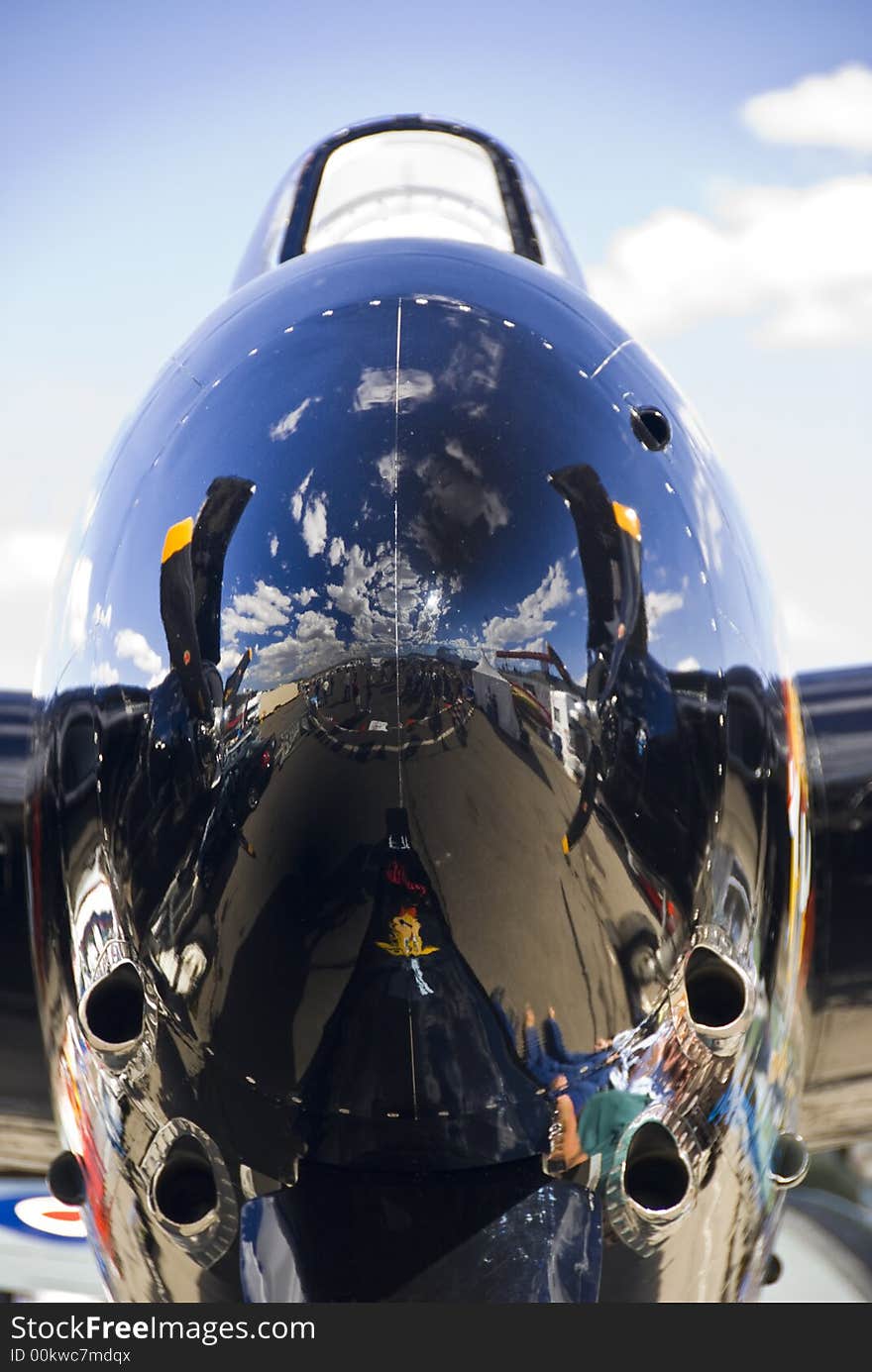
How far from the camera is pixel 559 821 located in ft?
8.45

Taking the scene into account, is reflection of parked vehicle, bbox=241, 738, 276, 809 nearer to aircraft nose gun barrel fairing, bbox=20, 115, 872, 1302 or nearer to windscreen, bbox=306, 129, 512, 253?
aircraft nose gun barrel fairing, bbox=20, 115, 872, 1302

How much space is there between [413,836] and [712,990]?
0.81 meters

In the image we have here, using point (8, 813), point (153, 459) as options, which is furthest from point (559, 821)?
point (8, 813)

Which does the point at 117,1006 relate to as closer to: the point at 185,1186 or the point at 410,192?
the point at 185,1186

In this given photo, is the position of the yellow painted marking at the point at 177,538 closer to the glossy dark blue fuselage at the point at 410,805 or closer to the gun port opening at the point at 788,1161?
the glossy dark blue fuselage at the point at 410,805

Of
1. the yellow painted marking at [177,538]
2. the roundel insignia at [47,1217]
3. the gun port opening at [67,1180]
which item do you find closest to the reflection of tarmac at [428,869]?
the yellow painted marking at [177,538]

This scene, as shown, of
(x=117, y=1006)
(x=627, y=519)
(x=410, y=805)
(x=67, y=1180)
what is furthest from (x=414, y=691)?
(x=67, y=1180)

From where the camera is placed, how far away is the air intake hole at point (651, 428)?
3.00 m

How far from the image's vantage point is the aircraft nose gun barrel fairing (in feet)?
8.25

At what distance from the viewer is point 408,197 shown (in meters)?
5.73

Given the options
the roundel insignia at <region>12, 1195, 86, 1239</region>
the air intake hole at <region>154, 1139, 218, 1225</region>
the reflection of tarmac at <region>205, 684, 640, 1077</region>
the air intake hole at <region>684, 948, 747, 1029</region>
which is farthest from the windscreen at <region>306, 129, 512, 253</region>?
the roundel insignia at <region>12, 1195, 86, 1239</region>

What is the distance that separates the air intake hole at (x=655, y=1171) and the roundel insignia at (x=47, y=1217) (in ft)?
13.4

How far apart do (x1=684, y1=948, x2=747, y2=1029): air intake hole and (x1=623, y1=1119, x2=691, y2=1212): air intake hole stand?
0.25 metres

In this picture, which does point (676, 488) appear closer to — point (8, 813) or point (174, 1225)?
point (174, 1225)
